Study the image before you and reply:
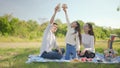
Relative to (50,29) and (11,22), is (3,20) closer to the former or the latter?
(11,22)

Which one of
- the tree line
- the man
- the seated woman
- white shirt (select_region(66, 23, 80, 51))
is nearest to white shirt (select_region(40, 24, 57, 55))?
the man

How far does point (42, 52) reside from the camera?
5543 millimetres

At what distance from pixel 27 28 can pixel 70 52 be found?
4213 millimetres

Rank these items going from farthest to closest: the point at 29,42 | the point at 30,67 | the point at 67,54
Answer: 1. the point at 29,42
2. the point at 67,54
3. the point at 30,67

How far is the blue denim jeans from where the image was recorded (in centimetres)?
555

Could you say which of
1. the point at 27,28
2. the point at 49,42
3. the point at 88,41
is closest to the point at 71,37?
the point at 49,42

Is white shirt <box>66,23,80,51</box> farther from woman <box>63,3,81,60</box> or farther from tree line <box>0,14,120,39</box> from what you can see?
tree line <box>0,14,120,39</box>

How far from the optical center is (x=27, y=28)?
31.4 feet

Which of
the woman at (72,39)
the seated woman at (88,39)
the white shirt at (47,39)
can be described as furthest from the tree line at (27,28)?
the white shirt at (47,39)

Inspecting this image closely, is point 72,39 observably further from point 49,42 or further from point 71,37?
point 49,42

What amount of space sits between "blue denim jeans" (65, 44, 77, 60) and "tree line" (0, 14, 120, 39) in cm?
345

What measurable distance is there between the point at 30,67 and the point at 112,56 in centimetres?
179

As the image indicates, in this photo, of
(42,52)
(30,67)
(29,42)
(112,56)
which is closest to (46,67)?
(30,67)

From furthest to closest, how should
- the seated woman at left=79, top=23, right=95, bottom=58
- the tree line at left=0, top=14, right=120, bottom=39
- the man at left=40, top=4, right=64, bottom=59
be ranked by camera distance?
the tree line at left=0, top=14, right=120, bottom=39 → the seated woman at left=79, top=23, right=95, bottom=58 → the man at left=40, top=4, right=64, bottom=59
